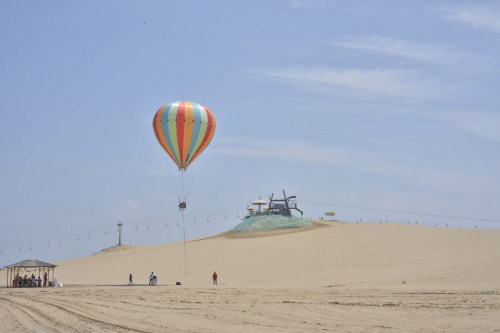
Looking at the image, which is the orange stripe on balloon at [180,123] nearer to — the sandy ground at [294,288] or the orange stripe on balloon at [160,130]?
the orange stripe on balloon at [160,130]

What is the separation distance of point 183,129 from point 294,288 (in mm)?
13212

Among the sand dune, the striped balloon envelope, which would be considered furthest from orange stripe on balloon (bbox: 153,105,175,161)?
the sand dune

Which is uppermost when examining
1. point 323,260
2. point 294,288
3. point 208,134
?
point 208,134

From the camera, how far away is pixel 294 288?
30.8 metres

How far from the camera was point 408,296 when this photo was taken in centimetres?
2406

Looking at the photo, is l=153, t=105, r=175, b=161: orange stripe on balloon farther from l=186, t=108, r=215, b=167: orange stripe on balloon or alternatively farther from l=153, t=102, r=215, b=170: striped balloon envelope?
l=186, t=108, r=215, b=167: orange stripe on balloon

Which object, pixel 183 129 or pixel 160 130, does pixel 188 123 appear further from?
pixel 160 130

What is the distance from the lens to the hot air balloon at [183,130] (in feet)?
133

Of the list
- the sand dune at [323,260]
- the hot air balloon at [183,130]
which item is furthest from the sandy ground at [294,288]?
the hot air balloon at [183,130]

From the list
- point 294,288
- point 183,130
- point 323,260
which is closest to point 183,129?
point 183,130

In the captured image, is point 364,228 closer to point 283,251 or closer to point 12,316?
point 283,251

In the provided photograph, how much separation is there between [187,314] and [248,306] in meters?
2.31

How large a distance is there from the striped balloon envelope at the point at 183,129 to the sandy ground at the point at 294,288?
24.2 feet

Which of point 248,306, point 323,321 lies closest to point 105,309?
point 248,306
